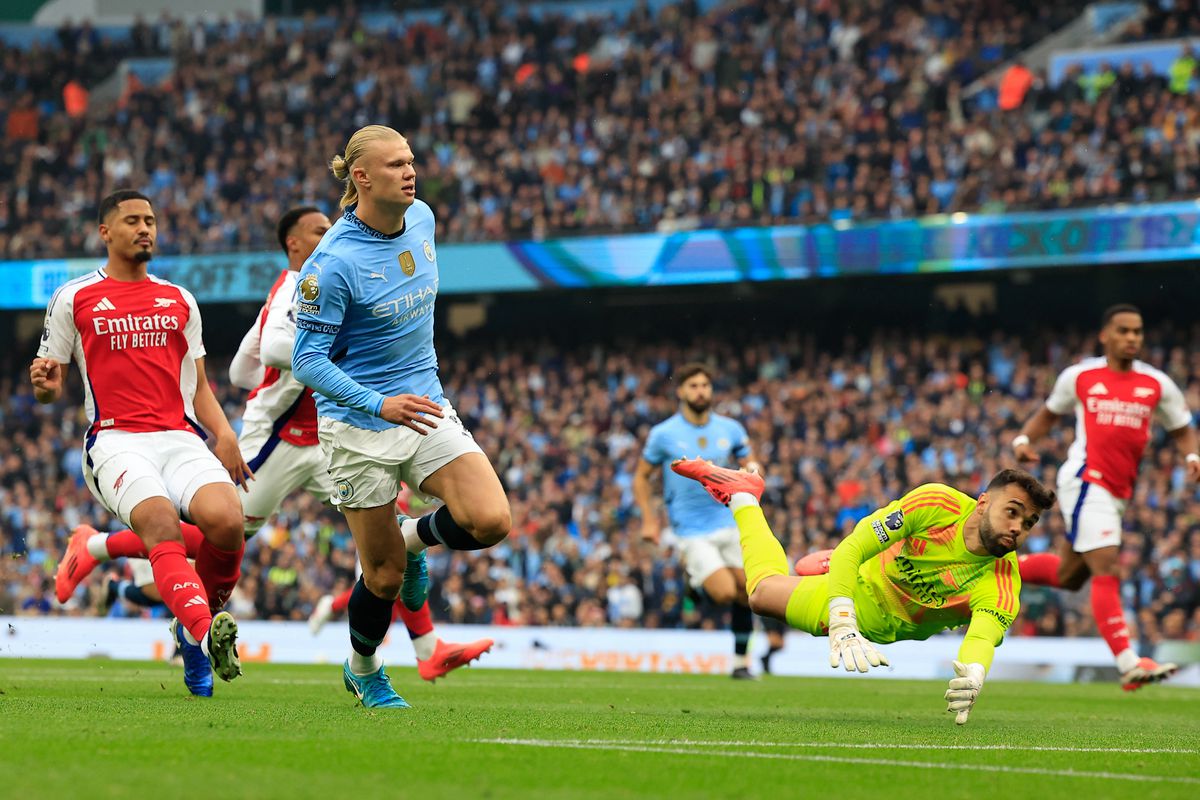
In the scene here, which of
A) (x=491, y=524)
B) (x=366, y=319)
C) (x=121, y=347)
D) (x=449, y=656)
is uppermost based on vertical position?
(x=366, y=319)

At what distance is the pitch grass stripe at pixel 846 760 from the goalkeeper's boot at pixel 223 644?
1.37 metres

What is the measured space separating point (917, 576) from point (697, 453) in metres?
5.82

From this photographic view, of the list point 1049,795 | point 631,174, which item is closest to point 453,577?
point 631,174

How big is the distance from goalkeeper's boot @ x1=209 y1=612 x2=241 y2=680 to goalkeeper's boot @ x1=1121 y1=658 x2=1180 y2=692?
6.35 meters

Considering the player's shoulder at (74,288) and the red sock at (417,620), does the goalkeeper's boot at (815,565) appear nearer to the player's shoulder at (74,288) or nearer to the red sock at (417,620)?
the red sock at (417,620)

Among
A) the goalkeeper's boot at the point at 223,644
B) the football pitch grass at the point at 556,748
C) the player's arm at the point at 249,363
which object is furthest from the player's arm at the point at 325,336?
the player's arm at the point at 249,363

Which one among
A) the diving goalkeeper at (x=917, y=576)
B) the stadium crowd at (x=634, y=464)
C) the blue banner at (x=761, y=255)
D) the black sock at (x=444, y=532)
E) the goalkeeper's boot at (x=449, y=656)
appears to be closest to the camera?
the diving goalkeeper at (x=917, y=576)

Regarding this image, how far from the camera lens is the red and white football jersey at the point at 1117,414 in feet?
36.7

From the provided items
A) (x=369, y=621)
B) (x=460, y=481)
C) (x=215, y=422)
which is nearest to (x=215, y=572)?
(x=215, y=422)

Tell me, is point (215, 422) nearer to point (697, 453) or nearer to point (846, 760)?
point (846, 760)

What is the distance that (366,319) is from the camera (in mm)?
6891

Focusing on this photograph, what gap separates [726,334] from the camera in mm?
27250

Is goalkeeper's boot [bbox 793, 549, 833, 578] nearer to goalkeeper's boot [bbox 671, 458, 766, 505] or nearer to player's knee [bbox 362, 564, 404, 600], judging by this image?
goalkeeper's boot [bbox 671, 458, 766, 505]

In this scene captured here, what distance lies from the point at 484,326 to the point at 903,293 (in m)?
8.16
